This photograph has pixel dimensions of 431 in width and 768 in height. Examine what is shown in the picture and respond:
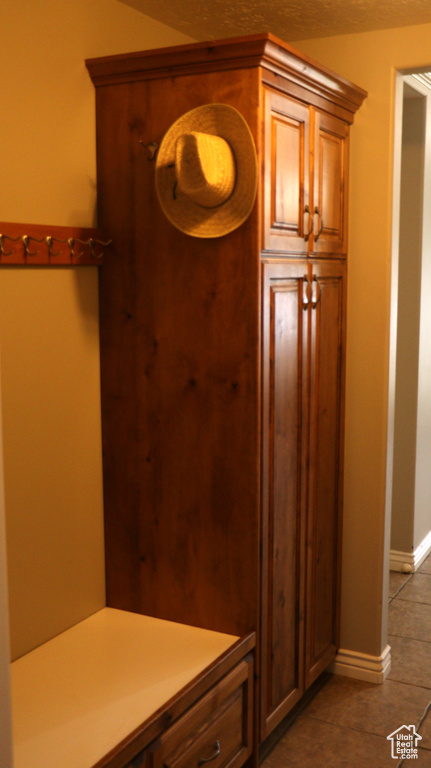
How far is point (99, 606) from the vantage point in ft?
8.55

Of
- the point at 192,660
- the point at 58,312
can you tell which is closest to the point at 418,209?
the point at 58,312

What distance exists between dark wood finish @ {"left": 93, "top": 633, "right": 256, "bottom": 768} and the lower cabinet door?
0.8 inches

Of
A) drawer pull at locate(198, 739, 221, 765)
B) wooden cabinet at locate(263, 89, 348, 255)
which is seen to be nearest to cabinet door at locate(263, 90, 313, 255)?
wooden cabinet at locate(263, 89, 348, 255)

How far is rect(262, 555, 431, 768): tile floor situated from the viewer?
257 centimetres

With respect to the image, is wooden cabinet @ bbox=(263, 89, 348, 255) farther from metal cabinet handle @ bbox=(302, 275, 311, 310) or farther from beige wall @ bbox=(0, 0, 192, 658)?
beige wall @ bbox=(0, 0, 192, 658)

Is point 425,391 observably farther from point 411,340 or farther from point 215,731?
point 215,731

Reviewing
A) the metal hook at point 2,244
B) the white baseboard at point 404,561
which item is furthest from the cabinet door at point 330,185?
the white baseboard at point 404,561

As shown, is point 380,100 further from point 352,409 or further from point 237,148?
point 352,409

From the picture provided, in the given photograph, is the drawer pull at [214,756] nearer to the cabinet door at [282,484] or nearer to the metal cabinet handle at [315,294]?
the cabinet door at [282,484]

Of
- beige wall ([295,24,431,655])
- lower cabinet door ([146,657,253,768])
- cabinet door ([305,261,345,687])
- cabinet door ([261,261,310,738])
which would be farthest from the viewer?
beige wall ([295,24,431,655])

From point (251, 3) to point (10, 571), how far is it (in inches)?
77.1

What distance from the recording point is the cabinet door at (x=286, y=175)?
2.28 meters

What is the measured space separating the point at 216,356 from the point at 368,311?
887mm

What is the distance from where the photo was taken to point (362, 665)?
10.2ft
